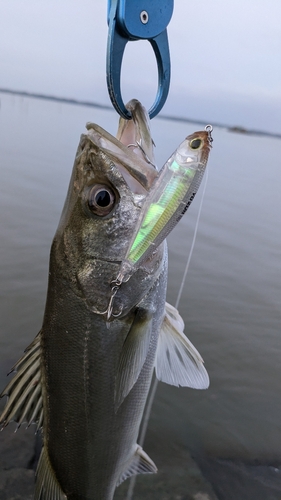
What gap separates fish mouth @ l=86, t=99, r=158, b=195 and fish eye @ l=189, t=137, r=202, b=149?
314mm

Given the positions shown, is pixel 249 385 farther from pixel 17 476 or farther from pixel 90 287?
pixel 90 287

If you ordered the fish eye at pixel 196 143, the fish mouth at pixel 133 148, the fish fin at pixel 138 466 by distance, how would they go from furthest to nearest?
the fish fin at pixel 138 466, the fish mouth at pixel 133 148, the fish eye at pixel 196 143

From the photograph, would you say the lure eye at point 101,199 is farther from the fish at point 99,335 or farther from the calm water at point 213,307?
the calm water at point 213,307

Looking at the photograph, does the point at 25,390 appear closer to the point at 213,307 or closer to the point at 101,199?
the point at 101,199

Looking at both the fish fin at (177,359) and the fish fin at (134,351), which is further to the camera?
the fish fin at (177,359)

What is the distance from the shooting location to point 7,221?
9.02m

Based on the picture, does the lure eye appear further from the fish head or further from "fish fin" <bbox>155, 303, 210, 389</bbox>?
"fish fin" <bbox>155, 303, 210, 389</bbox>

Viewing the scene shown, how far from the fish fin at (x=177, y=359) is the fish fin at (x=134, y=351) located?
0.24m

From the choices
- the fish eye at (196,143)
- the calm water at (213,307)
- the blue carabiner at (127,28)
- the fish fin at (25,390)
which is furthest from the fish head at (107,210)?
the calm water at (213,307)

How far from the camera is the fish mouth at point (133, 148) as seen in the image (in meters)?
1.67

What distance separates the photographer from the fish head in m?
1.67

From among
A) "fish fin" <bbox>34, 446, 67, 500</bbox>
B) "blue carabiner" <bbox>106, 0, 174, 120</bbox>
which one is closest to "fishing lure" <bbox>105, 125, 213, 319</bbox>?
"blue carabiner" <bbox>106, 0, 174, 120</bbox>

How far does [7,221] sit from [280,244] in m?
7.07

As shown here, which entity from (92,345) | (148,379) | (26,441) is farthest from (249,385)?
(92,345)
